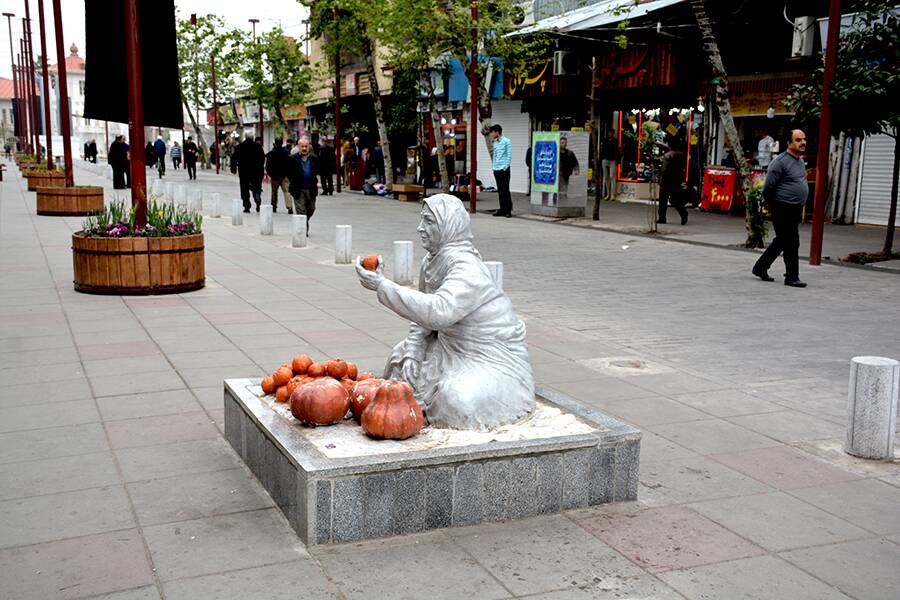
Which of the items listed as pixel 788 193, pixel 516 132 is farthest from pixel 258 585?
pixel 516 132

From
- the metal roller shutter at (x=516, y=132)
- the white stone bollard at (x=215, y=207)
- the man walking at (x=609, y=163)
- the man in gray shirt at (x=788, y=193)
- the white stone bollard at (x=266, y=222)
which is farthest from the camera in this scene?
the metal roller shutter at (x=516, y=132)

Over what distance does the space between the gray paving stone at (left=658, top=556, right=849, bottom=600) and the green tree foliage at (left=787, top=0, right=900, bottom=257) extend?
10.5 m

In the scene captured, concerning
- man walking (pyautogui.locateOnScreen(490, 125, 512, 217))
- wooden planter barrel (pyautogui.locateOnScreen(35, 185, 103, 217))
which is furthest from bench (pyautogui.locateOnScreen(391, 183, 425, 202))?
wooden planter barrel (pyautogui.locateOnScreen(35, 185, 103, 217))

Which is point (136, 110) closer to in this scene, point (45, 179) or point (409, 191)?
point (409, 191)

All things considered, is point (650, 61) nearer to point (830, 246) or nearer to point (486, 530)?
point (830, 246)

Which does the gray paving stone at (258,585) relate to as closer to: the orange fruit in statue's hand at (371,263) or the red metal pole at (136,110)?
the orange fruit in statue's hand at (371,263)

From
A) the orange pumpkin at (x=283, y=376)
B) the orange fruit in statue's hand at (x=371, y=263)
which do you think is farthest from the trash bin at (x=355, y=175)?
the orange fruit in statue's hand at (x=371, y=263)

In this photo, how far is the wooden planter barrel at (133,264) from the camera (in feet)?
33.5

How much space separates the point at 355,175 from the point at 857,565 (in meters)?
30.2

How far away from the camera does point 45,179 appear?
2786 centimetres

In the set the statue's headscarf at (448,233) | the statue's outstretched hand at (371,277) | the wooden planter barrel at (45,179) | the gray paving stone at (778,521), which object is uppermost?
the statue's headscarf at (448,233)

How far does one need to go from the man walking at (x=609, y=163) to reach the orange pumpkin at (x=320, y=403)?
845 inches

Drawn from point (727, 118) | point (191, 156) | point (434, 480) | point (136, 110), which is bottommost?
point (434, 480)

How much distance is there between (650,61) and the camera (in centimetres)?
2322
